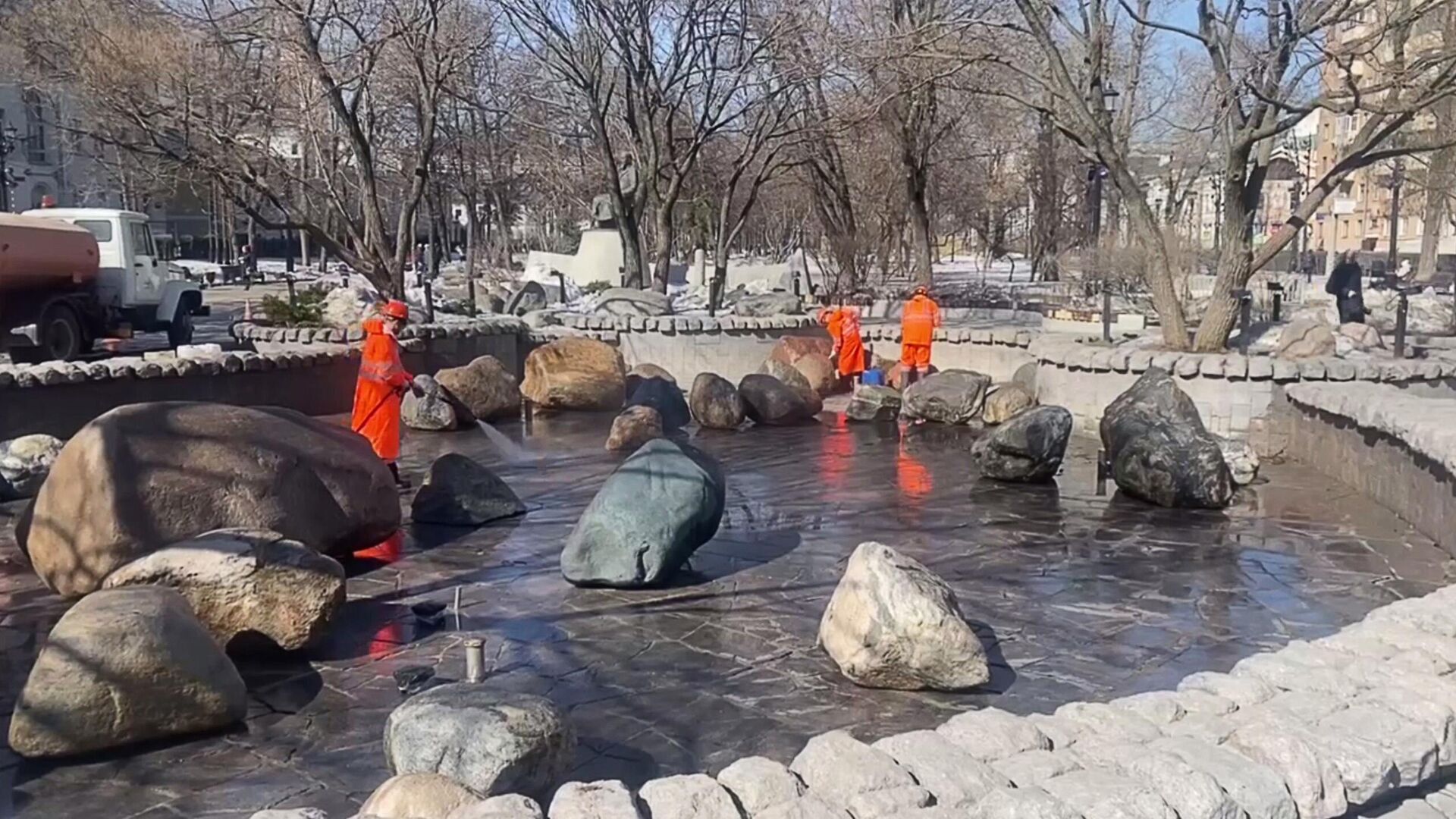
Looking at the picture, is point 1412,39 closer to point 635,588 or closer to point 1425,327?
point 1425,327

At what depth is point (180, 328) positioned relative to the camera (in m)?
21.8

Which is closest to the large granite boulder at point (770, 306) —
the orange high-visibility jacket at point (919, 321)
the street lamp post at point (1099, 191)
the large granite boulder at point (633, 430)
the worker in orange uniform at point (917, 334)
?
the worker in orange uniform at point (917, 334)

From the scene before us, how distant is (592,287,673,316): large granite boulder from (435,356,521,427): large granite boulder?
475 centimetres

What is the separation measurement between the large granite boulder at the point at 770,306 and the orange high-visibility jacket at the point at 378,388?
11.3 metres

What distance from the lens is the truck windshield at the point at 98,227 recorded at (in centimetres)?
2055

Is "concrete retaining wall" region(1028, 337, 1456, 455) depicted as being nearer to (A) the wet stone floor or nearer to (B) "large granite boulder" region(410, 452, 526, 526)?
(A) the wet stone floor

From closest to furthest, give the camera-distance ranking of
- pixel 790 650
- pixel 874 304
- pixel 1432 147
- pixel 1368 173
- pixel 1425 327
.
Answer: pixel 790 650 < pixel 1432 147 < pixel 1425 327 < pixel 874 304 < pixel 1368 173

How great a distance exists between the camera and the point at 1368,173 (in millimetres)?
47188

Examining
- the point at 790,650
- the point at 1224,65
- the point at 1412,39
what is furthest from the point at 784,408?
the point at 1412,39

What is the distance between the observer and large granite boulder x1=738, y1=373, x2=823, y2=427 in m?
15.0

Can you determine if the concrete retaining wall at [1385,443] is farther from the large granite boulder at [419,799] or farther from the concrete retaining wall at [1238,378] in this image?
the large granite boulder at [419,799]

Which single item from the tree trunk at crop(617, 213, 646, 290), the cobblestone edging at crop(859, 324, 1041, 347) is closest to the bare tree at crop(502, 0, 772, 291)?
the tree trunk at crop(617, 213, 646, 290)

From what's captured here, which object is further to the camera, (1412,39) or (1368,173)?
(1368,173)

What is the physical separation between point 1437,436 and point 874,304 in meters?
15.4
